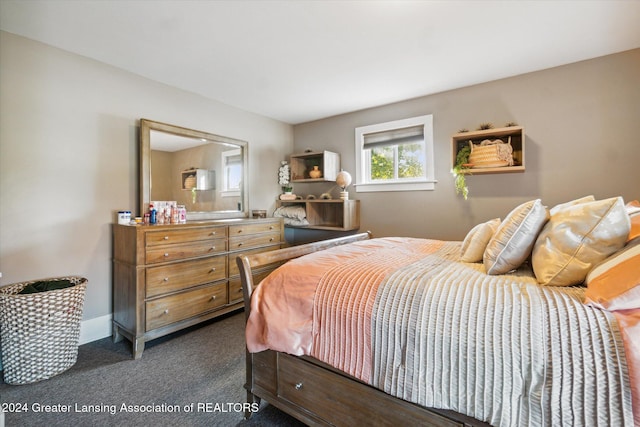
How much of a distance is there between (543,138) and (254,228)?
119 inches

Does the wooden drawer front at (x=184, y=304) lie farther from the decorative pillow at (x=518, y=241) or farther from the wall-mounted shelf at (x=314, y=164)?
the decorative pillow at (x=518, y=241)

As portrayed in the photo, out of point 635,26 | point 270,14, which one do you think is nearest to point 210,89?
point 270,14

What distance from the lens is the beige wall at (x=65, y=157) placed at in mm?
2062

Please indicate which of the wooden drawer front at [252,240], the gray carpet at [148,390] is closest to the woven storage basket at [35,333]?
the gray carpet at [148,390]

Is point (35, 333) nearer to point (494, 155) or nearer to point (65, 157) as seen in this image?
point (65, 157)

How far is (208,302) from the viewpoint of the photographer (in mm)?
2670

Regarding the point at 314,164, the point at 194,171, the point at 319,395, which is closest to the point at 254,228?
the point at 194,171

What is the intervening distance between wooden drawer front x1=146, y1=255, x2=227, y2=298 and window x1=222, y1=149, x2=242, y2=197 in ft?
3.27

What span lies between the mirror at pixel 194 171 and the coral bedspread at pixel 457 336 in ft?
6.53

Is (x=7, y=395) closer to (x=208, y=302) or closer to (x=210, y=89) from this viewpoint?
(x=208, y=302)

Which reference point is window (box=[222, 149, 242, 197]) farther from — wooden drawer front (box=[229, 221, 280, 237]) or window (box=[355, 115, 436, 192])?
window (box=[355, 115, 436, 192])

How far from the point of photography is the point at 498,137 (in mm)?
2807

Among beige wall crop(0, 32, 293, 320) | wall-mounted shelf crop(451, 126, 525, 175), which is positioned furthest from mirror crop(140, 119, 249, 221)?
wall-mounted shelf crop(451, 126, 525, 175)

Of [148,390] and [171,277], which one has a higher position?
[171,277]
